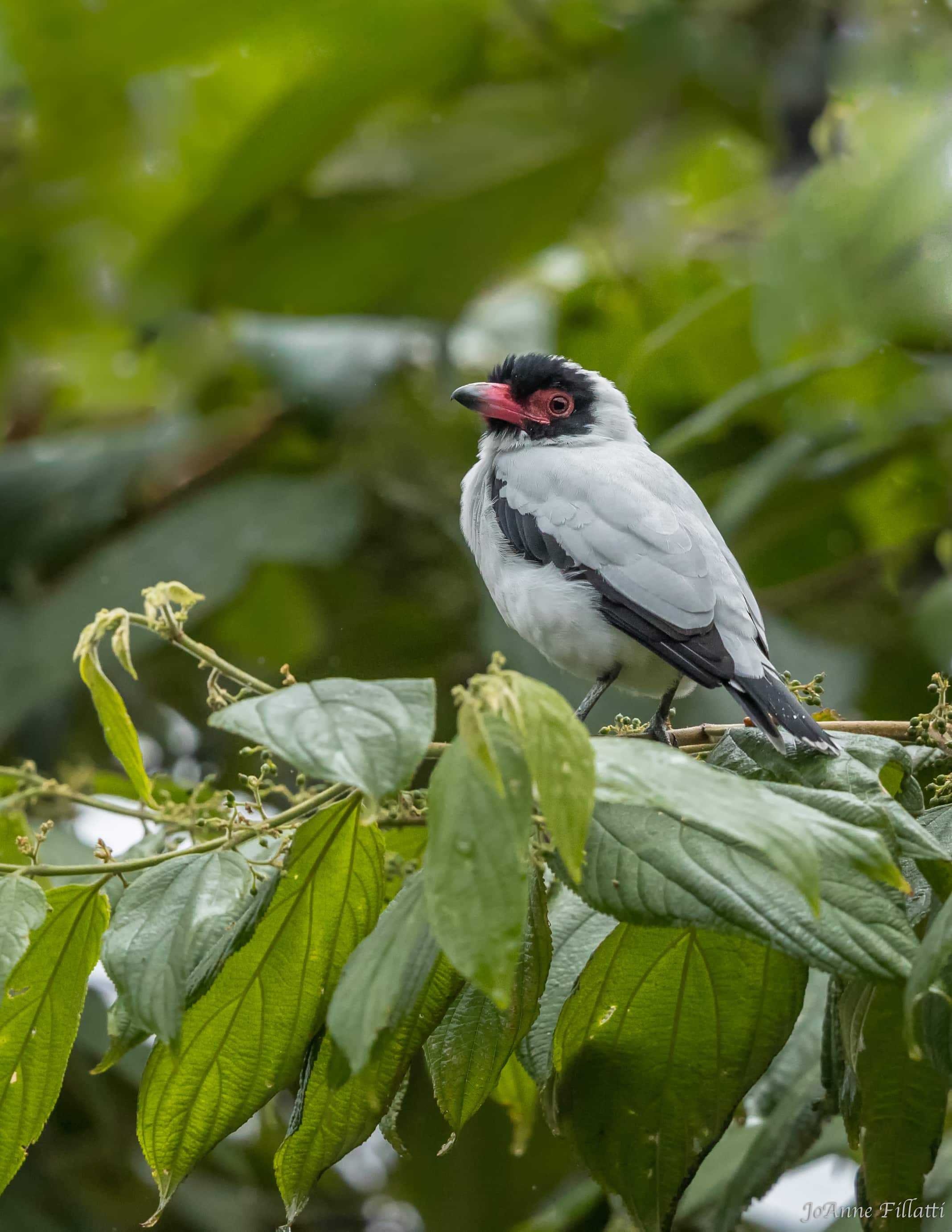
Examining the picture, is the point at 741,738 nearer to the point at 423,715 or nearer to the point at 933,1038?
the point at 933,1038

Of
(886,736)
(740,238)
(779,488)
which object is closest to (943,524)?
(779,488)

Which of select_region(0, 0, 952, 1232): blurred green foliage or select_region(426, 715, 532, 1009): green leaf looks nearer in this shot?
select_region(426, 715, 532, 1009): green leaf

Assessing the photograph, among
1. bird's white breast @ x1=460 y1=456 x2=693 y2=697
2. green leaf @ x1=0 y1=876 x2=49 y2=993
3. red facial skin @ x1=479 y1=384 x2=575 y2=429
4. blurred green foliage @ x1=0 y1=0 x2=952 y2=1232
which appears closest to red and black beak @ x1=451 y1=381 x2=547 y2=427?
red facial skin @ x1=479 y1=384 x2=575 y2=429

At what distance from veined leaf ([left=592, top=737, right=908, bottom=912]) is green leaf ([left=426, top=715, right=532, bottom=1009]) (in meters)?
0.08

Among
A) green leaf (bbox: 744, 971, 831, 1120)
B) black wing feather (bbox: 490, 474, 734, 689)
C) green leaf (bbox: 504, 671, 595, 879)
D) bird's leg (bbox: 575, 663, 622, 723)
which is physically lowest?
green leaf (bbox: 744, 971, 831, 1120)

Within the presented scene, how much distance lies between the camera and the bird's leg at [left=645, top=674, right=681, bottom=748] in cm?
184

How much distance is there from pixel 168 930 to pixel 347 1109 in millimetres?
292

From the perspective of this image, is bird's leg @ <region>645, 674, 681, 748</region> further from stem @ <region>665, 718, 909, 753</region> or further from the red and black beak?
the red and black beak

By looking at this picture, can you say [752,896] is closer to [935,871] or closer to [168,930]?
[935,871]

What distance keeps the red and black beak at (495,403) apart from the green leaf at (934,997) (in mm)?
1423

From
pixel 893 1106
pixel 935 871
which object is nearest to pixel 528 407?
pixel 935 871

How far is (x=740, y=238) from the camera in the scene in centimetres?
420

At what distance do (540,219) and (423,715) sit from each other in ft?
10.2

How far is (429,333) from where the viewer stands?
12.3 ft
